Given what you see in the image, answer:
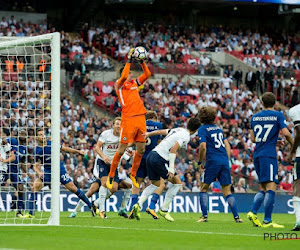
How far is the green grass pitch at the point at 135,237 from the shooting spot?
376 inches

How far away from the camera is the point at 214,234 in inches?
450

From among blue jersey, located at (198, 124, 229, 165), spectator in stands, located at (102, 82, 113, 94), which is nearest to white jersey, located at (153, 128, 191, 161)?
blue jersey, located at (198, 124, 229, 165)

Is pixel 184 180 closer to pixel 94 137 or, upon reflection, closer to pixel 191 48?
pixel 94 137

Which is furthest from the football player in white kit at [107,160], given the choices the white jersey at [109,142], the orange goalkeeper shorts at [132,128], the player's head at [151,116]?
the orange goalkeeper shorts at [132,128]

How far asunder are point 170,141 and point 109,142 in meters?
1.91

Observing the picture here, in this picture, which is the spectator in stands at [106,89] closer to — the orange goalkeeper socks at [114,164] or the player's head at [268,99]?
the orange goalkeeper socks at [114,164]

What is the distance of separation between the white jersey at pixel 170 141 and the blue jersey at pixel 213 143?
478mm

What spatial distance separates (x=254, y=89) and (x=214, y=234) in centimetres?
2650

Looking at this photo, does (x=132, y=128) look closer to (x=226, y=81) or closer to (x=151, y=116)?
(x=151, y=116)

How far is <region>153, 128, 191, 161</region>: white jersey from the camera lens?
15.1m

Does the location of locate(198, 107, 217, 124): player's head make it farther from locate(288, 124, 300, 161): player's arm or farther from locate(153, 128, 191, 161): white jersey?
locate(288, 124, 300, 161): player's arm

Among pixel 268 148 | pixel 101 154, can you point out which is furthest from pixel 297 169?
pixel 101 154

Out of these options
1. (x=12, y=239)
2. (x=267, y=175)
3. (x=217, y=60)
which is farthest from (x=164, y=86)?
(x=12, y=239)

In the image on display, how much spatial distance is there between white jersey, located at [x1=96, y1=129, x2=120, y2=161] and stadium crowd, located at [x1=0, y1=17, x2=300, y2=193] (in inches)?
233
